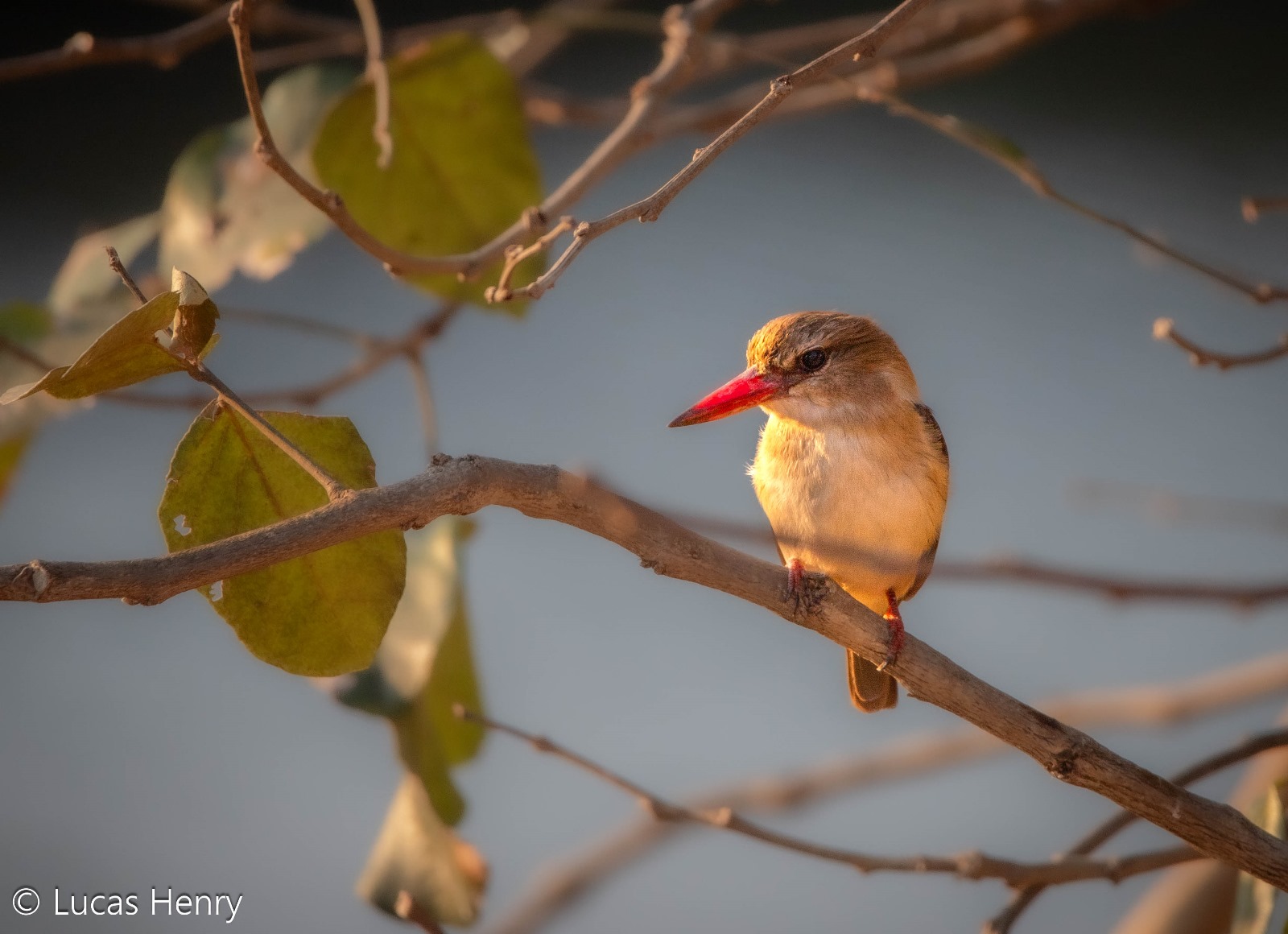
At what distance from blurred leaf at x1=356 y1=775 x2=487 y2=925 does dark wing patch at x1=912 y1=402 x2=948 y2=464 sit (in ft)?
3.09

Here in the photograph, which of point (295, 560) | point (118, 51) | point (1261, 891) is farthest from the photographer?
point (118, 51)

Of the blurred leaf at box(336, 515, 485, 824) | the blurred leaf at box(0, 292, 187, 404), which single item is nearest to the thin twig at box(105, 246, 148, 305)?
the blurred leaf at box(0, 292, 187, 404)

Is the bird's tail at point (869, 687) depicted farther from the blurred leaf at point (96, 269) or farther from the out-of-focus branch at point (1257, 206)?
the blurred leaf at point (96, 269)

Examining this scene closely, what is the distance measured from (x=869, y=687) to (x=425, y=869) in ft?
2.45

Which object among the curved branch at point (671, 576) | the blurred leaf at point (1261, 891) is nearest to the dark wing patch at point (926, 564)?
the blurred leaf at point (1261, 891)

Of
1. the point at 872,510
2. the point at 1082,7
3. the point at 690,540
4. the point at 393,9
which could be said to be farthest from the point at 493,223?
the point at 393,9

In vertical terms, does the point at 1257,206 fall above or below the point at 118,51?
below

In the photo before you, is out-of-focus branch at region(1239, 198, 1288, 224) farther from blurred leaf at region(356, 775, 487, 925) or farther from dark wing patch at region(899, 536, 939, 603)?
blurred leaf at region(356, 775, 487, 925)

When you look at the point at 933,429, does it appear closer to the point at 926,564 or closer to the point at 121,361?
the point at 926,564

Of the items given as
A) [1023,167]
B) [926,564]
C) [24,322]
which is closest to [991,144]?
[1023,167]

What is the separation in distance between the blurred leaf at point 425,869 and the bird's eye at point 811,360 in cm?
86

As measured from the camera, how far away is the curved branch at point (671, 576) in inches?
33.9

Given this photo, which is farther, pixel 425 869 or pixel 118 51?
pixel 118 51

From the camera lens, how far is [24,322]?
1.84m
